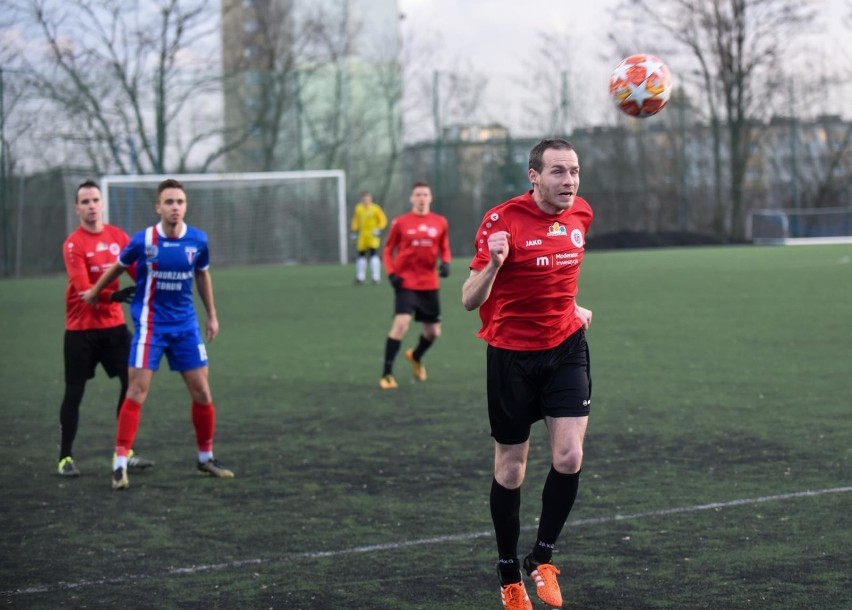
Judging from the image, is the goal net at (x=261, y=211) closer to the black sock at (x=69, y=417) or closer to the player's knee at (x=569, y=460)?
the black sock at (x=69, y=417)

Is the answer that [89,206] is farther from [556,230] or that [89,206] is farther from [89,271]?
[556,230]

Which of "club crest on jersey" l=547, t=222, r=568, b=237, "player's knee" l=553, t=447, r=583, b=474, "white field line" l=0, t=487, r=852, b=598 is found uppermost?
"club crest on jersey" l=547, t=222, r=568, b=237

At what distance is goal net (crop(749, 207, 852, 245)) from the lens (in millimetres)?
47656

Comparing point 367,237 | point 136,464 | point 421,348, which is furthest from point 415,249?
point 367,237

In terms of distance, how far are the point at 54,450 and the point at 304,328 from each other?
8.89m

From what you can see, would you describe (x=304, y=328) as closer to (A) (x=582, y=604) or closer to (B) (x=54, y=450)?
(B) (x=54, y=450)

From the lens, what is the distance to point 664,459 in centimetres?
811

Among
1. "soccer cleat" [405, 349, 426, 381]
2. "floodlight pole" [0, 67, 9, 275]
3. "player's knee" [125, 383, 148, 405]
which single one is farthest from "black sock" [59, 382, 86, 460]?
"floodlight pole" [0, 67, 9, 275]

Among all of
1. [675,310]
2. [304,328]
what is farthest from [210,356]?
[675,310]

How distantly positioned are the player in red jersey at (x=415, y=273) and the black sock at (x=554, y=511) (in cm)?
692

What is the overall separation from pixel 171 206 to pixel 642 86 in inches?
126

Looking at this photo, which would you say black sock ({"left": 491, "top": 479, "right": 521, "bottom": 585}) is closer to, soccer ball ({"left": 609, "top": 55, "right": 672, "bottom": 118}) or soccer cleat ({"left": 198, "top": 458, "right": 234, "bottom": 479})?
soccer ball ({"left": 609, "top": 55, "right": 672, "bottom": 118})

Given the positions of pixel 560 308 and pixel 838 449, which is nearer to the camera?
pixel 560 308

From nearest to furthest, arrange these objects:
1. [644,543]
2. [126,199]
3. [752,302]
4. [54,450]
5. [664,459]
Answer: [644,543] → [664,459] → [54,450] → [752,302] → [126,199]
